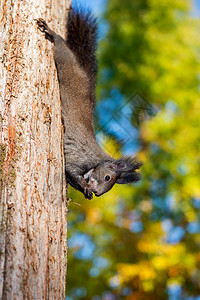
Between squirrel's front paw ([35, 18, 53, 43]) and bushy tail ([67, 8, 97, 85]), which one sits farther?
bushy tail ([67, 8, 97, 85])

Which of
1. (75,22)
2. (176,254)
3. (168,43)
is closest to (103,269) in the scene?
(176,254)

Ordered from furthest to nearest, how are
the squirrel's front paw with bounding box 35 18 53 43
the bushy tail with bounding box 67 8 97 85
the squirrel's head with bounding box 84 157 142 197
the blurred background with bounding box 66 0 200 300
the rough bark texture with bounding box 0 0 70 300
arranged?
the blurred background with bounding box 66 0 200 300 < the bushy tail with bounding box 67 8 97 85 < the squirrel's head with bounding box 84 157 142 197 < the squirrel's front paw with bounding box 35 18 53 43 < the rough bark texture with bounding box 0 0 70 300

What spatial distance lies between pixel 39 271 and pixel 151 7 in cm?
556

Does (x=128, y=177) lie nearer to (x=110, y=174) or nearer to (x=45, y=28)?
(x=110, y=174)

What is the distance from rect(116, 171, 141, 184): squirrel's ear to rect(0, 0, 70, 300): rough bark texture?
96 centimetres

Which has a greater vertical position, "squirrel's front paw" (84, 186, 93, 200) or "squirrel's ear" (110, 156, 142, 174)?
"squirrel's ear" (110, 156, 142, 174)

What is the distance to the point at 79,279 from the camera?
423 centimetres

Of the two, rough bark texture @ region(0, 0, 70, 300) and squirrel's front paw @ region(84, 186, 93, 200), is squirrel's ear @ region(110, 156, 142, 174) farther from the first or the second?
rough bark texture @ region(0, 0, 70, 300)

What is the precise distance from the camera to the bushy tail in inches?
104

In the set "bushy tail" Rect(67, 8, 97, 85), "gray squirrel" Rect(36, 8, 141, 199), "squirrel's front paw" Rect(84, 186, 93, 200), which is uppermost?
"bushy tail" Rect(67, 8, 97, 85)

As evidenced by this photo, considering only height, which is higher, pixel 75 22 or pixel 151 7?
pixel 151 7

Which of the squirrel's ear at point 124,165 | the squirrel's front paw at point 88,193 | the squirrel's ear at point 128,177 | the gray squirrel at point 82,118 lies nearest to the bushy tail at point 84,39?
the gray squirrel at point 82,118

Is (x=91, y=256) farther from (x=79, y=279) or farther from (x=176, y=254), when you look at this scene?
(x=176, y=254)

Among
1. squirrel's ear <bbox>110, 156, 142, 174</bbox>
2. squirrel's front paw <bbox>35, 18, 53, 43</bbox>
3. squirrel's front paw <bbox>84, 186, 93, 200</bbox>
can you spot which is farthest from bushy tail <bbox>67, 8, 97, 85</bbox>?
squirrel's front paw <bbox>84, 186, 93, 200</bbox>
